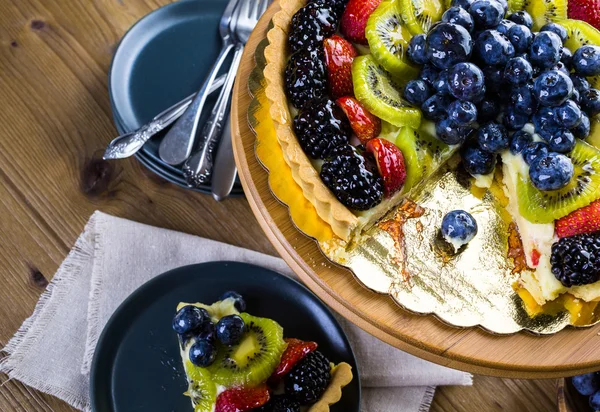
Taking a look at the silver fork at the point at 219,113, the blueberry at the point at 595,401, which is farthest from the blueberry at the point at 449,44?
the blueberry at the point at 595,401

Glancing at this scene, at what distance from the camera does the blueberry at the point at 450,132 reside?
4.83 ft

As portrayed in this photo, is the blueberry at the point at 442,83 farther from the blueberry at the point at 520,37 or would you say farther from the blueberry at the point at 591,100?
the blueberry at the point at 591,100

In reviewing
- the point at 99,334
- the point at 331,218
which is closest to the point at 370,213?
the point at 331,218

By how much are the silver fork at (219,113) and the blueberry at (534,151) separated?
1000 millimetres

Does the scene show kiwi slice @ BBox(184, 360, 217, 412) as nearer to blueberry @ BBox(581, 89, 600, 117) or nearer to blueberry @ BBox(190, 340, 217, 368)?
blueberry @ BBox(190, 340, 217, 368)

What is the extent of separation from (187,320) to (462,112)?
93cm

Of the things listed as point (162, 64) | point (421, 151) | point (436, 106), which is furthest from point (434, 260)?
point (162, 64)

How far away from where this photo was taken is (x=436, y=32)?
142 centimetres

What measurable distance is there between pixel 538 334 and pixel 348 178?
577 mm

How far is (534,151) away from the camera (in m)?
1.48

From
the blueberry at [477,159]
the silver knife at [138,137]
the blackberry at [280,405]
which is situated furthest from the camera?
the silver knife at [138,137]

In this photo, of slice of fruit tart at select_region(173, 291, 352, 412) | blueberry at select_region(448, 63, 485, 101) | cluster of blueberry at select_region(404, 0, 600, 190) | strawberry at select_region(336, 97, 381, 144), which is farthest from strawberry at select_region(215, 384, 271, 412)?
blueberry at select_region(448, 63, 485, 101)

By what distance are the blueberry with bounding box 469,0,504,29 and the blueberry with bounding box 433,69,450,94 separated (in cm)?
16

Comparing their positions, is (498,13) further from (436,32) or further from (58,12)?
(58,12)
